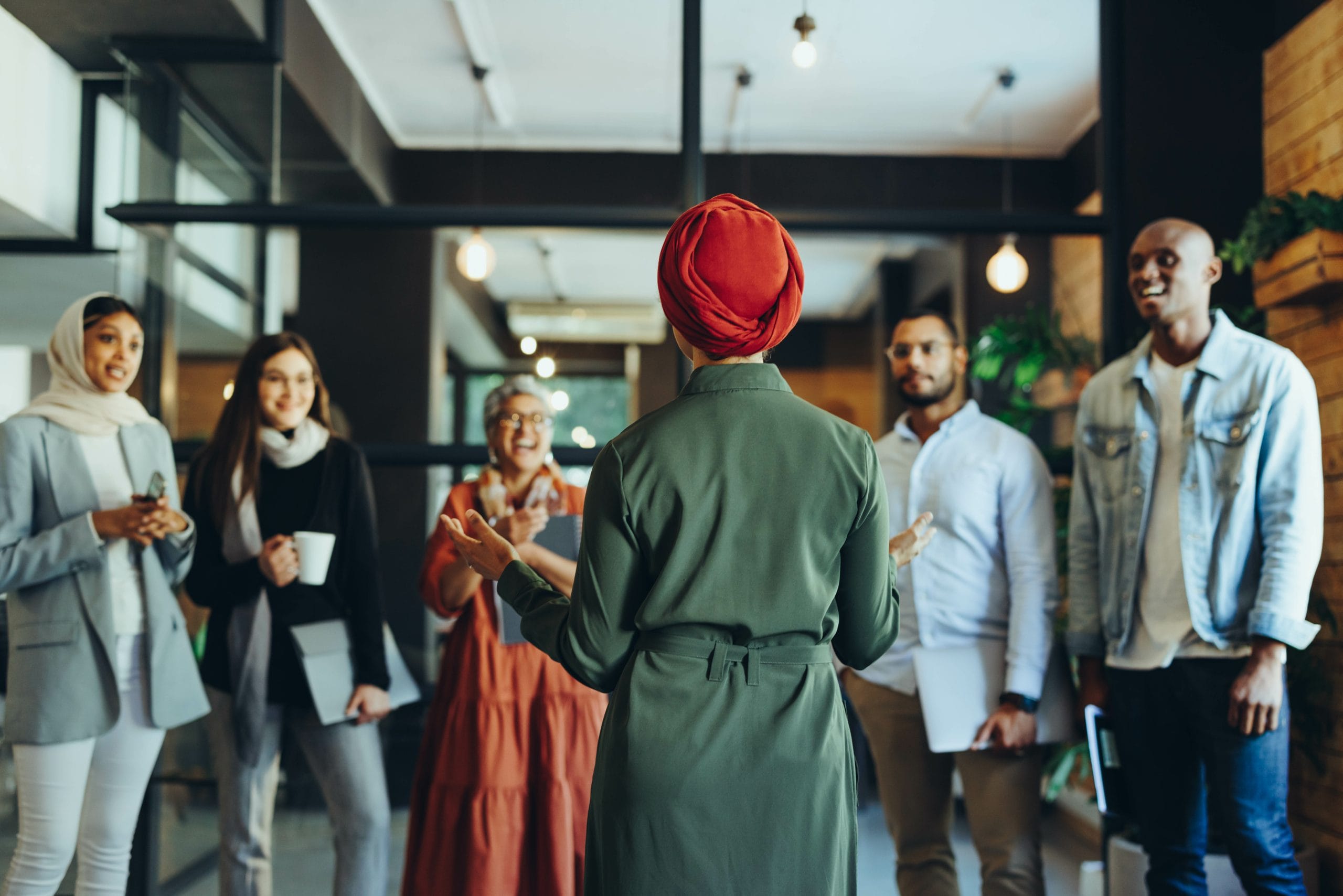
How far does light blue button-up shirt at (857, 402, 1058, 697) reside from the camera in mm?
2227

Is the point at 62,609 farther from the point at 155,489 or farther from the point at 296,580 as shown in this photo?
the point at 296,580

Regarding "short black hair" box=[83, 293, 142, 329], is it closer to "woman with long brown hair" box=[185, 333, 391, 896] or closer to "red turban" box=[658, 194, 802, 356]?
"woman with long brown hair" box=[185, 333, 391, 896]

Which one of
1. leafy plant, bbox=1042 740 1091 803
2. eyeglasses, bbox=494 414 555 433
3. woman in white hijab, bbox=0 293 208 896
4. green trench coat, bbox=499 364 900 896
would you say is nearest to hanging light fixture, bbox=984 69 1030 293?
leafy plant, bbox=1042 740 1091 803

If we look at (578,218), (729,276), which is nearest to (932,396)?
(578,218)

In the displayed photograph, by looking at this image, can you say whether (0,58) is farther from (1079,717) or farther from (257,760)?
(1079,717)

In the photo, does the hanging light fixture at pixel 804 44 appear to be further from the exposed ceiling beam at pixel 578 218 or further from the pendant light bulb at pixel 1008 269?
the pendant light bulb at pixel 1008 269

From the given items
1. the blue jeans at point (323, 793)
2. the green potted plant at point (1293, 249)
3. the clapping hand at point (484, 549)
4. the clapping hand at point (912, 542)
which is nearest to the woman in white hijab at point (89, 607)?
the blue jeans at point (323, 793)

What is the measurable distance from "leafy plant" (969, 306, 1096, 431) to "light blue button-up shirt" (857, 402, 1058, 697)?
813mm

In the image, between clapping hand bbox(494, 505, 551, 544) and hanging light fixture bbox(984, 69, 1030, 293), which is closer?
clapping hand bbox(494, 505, 551, 544)

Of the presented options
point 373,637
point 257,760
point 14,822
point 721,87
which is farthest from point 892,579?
point 721,87

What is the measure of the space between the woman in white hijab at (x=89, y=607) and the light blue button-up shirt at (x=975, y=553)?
1482 millimetres

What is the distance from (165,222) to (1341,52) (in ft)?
9.65

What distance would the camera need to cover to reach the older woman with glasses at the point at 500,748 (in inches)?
83.6

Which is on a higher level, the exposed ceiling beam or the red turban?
the exposed ceiling beam
